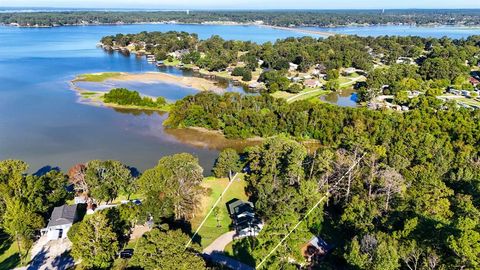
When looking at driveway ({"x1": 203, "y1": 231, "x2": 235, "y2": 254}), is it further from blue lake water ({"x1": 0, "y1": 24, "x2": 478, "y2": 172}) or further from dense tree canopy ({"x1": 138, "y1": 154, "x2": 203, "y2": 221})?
blue lake water ({"x1": 0, "y1": 24, "x2": 478, "y2": 172})

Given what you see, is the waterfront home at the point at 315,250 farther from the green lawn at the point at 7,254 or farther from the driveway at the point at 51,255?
the green lawn at the point at 7,254

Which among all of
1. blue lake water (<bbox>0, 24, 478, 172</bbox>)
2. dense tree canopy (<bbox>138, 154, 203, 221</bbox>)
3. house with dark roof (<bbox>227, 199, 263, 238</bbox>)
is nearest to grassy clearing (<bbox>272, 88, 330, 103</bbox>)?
blue lake water (<bbox>0, 24, 478, 172</bbox>)

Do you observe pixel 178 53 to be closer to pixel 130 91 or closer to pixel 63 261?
pixel 130 91

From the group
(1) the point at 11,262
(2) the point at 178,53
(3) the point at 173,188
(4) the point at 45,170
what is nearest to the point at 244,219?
(3) the point at 173,188

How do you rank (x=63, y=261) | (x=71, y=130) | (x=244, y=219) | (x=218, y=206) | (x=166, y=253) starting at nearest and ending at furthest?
1. (x=166, y=253)
2. (x=63, y=261)
3. (x=244, y=219)
4. (x=218, y=206)
5. (x=71, y=130)

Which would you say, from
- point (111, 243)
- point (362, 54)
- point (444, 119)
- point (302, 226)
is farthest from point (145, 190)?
point (362, 54)

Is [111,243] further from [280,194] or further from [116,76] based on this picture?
[116,76]

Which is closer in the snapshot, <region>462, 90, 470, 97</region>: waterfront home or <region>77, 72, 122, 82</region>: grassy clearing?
<region>462, 90, 470, 97</region>: waterfront home
